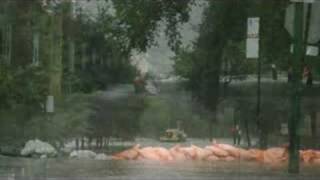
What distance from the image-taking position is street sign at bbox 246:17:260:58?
1416 centimetres

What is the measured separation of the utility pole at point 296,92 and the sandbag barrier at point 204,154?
0.48ft

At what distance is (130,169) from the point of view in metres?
13.8

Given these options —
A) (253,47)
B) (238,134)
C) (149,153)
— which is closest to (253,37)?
(253,47)

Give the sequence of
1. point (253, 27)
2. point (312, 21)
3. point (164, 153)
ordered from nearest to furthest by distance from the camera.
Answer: point (312, 21) < point (253, 27) < point (164, 153)

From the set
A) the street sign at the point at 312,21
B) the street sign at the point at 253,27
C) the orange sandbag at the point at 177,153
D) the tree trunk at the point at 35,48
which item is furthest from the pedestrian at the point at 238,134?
the tree trunk at the point at 35,48

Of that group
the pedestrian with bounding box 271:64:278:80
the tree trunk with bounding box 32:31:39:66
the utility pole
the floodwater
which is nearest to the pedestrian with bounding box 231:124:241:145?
the floodwater

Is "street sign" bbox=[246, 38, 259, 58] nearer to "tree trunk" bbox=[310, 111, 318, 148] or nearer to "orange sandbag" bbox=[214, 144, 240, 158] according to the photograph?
"tree trunk" bbox=[310, 111, 318, 148]

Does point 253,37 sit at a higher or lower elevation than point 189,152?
higher

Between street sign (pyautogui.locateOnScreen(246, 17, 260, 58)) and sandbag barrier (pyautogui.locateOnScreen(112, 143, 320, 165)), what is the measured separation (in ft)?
4.16

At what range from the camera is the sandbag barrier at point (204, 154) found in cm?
1447

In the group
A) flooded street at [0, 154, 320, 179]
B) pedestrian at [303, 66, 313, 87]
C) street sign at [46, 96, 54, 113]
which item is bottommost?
flooded street at [0, 154, 320, 179]

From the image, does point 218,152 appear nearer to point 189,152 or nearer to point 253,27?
point 189,152

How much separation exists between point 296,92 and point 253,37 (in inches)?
34.9

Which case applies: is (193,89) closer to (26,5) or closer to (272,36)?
(272,36)
